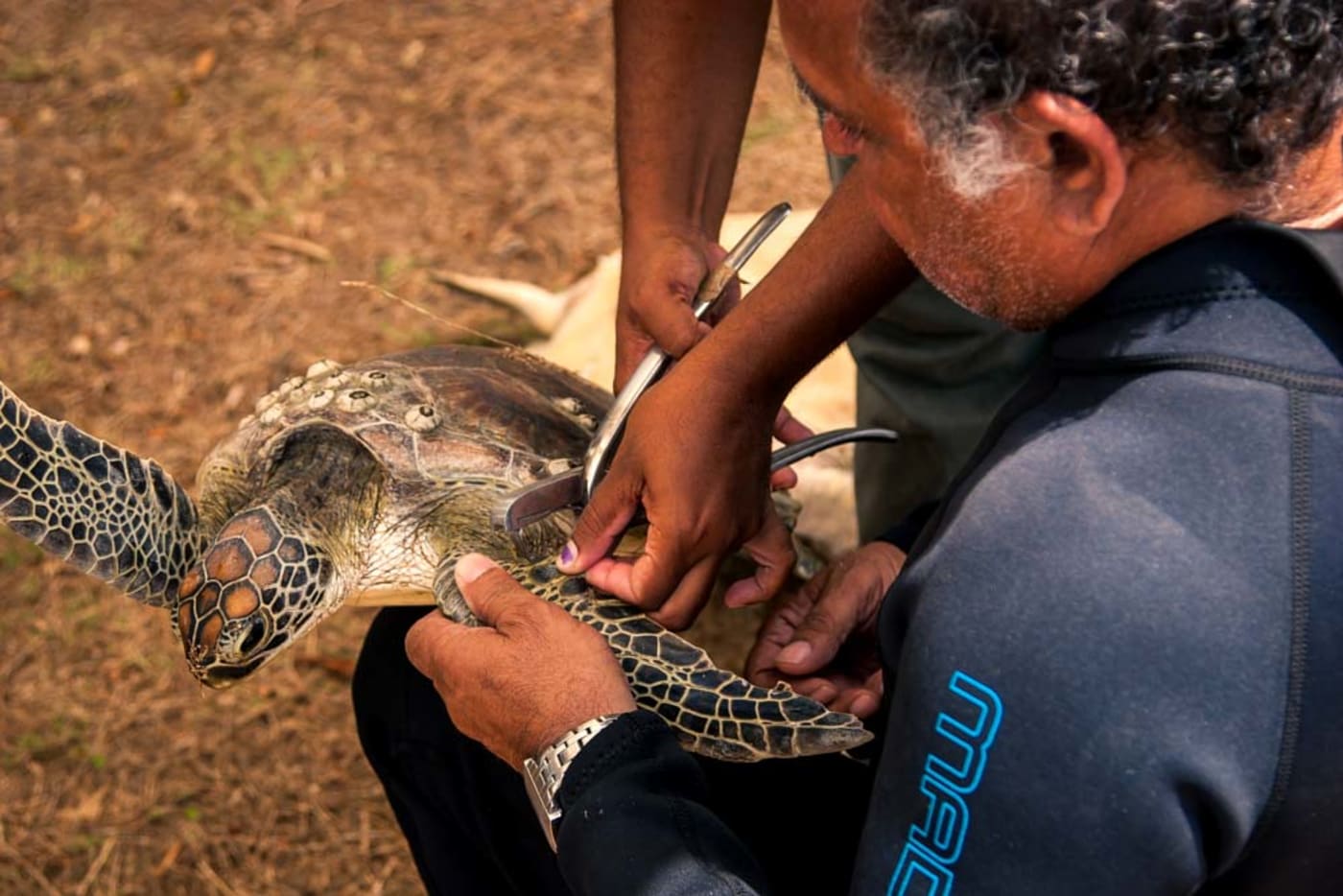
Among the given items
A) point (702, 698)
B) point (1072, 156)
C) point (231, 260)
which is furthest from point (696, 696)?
point (231, 260)

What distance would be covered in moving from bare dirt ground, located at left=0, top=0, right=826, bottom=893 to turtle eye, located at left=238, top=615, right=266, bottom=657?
107cm

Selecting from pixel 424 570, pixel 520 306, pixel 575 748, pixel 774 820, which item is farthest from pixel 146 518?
pixel 520 306

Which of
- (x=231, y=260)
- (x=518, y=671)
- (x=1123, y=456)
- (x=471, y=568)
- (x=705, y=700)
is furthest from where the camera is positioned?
(x=231, y=260)

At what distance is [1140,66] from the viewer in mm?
1002

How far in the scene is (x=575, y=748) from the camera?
1.42m

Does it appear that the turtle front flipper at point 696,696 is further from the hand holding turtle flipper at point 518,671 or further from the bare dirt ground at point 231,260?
the bare dirt ground at point 231,260

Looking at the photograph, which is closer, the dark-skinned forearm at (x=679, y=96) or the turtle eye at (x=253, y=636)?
the turtle eye at (x=253, y=636)

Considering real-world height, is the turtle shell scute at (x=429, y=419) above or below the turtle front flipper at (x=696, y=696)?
below

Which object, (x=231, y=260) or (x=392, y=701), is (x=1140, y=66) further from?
(x=231, y=260)

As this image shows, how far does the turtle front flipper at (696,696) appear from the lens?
1584 mm

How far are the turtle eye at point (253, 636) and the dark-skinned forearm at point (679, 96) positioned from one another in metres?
0.86

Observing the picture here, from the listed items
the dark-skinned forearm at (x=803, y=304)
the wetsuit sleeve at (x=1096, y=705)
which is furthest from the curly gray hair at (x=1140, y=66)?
the dark-skinned forearm at (x=803, y=304)

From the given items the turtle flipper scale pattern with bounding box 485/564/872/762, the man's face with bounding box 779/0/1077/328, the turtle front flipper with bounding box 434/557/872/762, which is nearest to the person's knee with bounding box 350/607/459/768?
→ the turtle front flipper with bounding box 434/557/872/762

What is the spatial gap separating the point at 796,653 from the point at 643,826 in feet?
1.93
